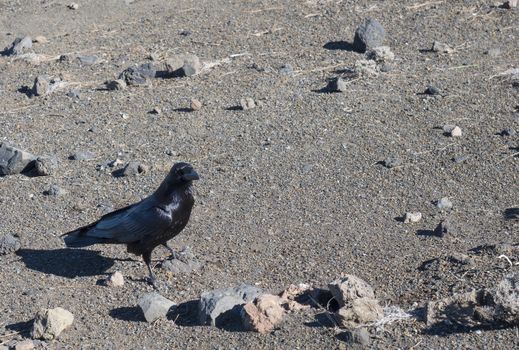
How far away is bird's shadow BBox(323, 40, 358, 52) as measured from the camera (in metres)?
11.0

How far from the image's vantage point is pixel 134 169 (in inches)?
343

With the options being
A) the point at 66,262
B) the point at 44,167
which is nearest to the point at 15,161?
the point at 44,167

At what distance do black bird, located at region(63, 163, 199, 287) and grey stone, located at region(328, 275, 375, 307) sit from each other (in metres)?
1.44

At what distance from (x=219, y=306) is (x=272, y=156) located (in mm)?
2766

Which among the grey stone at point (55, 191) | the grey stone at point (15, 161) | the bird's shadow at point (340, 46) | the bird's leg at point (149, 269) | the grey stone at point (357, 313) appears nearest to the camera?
the grey stone at point (357, 313)

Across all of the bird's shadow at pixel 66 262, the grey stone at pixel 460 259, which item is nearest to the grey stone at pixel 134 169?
the bird's shadow at pixel 66 262

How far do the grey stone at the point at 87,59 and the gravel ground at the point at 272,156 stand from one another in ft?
A: 0.21

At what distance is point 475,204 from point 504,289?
6.86ft

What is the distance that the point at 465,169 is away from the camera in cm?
841

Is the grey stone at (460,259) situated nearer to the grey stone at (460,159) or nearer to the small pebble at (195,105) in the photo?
the grey stone at (460,159)

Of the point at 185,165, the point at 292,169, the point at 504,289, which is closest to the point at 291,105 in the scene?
the point at 292,169

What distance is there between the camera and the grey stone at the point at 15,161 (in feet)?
28.9

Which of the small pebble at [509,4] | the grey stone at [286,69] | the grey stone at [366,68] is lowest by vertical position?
the grey stone at [286,69]

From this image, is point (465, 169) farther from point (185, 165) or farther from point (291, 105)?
point (185, 165)
